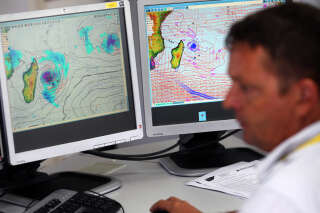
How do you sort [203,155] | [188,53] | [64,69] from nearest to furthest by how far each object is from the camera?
[64,69]
[188,53]
[203,155]

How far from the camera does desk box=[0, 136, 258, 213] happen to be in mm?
1269

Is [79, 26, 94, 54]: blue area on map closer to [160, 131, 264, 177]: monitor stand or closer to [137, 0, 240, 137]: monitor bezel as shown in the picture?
[137, 0, 240, 137]: monitor bezel

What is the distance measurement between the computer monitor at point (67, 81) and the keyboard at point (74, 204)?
0.13 metres

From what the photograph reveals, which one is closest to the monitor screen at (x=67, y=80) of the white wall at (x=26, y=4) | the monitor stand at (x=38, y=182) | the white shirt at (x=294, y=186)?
the monitor stand at (x=38, y=182)

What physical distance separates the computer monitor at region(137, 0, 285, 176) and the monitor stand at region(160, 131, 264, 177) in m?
0.01

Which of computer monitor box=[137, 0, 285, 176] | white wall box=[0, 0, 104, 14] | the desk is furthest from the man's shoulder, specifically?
white wall box=[0, 0, 104, 14]

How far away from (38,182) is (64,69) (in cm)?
37

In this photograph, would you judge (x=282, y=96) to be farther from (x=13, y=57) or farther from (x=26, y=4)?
(x=26, y=4)

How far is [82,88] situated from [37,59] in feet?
0.51

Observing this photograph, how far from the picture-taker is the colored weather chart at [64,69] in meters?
1.27

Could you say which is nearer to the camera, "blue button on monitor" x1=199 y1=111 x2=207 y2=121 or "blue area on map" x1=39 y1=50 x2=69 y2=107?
"blue area on map" x1=39 y1=50 x2=69 y2=107

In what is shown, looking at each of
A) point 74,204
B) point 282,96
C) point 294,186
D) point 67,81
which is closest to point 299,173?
point 294,186

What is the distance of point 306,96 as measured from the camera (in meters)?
0.75

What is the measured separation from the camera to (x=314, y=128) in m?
0.75
